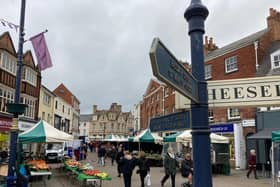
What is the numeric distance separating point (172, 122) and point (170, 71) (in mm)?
957

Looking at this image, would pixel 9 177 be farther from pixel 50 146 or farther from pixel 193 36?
pixel 50 146

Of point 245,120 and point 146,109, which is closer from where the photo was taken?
point 245,120

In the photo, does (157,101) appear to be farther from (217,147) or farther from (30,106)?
(217,147)

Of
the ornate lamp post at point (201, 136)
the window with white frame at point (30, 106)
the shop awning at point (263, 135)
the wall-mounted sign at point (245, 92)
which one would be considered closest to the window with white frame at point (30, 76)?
the window with white frame at point (30, 106)

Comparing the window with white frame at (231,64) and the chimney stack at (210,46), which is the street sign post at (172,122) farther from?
the chimney stack at (210,46)

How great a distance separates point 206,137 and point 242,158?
21.2 meters

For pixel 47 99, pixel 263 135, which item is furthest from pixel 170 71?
pixel 47 99

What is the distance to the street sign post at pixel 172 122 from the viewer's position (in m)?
2.82

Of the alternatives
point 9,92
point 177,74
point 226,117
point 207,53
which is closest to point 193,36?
point 177,74

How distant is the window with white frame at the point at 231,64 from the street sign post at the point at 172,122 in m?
22.1

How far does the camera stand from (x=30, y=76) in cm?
3064

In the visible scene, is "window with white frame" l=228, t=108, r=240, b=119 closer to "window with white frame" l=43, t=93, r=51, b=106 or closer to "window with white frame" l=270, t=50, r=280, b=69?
"window with white frame" l=270, t=50, r=280, b=69

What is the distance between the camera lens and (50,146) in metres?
30.1

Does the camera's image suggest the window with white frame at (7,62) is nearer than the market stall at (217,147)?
No
